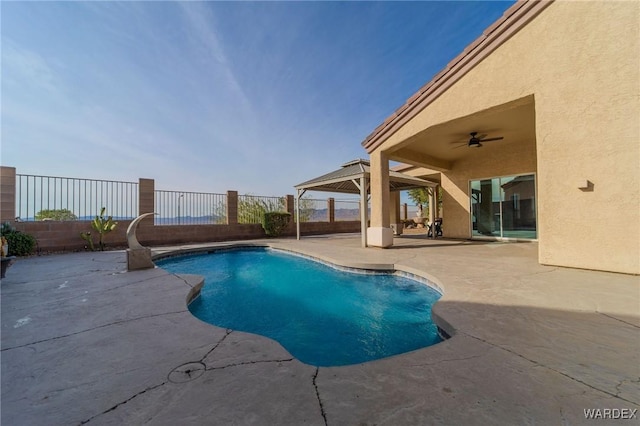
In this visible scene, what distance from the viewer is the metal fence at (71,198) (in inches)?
351

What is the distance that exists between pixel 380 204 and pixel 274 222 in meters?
7.04

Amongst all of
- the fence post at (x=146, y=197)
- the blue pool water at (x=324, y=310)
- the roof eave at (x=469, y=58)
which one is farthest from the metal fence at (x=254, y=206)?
the roof eave at (x=469, y=58)

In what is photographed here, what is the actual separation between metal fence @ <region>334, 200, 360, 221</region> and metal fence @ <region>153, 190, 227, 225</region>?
7.89 metres

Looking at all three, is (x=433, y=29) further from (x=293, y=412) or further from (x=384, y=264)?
(x=293, y=412)

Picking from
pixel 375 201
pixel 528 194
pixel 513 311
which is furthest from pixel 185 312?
pixel 528 194

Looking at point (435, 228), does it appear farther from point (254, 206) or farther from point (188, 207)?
point (188, 207)

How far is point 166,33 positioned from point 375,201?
8628mm

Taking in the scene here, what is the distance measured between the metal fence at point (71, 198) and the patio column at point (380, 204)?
Answer: 10.5 meters

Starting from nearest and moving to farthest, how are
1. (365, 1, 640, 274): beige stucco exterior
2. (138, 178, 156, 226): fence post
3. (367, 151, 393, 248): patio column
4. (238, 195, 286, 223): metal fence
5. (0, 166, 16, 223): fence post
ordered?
1. (365, 1, 640, 274): beige stucco exterior
2. (0, 166, 16, 223): fence post
3. (367, 151, 393, 248): patio column
4. (138, 178, 156, 226): fence post
5. (238, 195, 286, 223): metal fence

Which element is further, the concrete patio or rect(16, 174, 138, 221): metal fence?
rect(16, 174, 138, 221): metal fence

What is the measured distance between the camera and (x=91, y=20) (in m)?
6.23

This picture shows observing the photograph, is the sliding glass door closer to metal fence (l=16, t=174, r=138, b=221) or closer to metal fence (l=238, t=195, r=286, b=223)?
metal fence (l=238, t=195, r=286, b=223)

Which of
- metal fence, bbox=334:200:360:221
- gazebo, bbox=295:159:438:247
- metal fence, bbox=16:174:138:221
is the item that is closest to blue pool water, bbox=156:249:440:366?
gazebo, bbox=295:159:438:247

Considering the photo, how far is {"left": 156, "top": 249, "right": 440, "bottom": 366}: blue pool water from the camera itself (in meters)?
3.21
